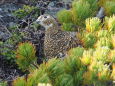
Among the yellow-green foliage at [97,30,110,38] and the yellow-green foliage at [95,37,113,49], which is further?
the yellow-green foliage at [97,30,110,38]

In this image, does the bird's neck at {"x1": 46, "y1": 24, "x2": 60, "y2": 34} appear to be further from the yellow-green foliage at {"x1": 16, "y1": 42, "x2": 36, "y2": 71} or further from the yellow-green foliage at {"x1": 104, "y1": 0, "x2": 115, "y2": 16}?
the yellow-green foliage at {"x1": 16, "y1": 42, "x2": 36, "y2": 71}

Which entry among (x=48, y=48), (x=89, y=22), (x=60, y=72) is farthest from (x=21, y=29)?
(x=60, y=72)

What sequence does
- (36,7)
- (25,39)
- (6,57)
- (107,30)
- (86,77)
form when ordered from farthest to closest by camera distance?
(36,7)
(25,39)
(6,57)
(107,30)
(86,77)

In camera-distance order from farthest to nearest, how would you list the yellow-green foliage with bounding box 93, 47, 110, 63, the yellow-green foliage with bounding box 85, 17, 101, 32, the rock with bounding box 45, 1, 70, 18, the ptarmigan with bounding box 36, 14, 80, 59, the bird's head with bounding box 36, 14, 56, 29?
the rock with bounding box 45, 1, 70, 18
the bird's head with bounding box 36, 14, 56, 29
the ptarmigan with bounding box 36, 14, 80, 59
the yellow-green foliage with bounding box 85, 17, 101, 32
the yellow-green foliage with bounding box 93, 47, 110, 63

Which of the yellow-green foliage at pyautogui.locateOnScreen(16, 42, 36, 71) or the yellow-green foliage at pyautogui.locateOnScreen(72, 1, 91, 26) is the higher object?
the yellow-green foliage at pyautogui.locateOnScreen(72, 1, 91, 26)

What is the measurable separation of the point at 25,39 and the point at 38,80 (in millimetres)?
1791

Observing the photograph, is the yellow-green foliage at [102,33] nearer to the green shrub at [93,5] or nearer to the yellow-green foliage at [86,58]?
the yellow-green foliage at [86,58]

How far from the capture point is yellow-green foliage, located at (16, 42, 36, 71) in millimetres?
3108

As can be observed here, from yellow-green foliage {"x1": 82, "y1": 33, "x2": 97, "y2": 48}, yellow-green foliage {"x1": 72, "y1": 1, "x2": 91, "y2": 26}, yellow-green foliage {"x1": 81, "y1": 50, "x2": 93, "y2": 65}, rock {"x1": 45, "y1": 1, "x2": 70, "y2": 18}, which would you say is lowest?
rock {"x1": 45, "y1": 1, "x2": 70, "y2": 18}

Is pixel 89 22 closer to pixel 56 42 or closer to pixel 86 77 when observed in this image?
pixel 56 42

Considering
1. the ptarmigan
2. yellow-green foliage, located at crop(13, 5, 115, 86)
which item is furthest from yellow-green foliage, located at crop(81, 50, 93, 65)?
the ptarmigan

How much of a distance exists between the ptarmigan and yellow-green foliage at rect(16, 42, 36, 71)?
0.59m

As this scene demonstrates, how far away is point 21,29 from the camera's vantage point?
428 cm

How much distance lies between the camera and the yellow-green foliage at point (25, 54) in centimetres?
311
